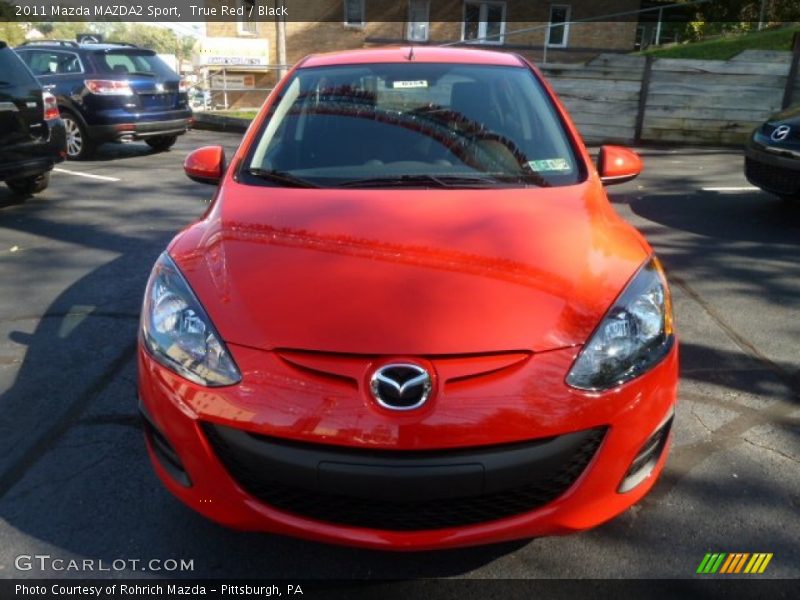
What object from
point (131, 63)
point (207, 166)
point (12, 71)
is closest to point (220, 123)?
point (131, 63)

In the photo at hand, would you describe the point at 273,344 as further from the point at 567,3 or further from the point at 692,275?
the point at 567,3

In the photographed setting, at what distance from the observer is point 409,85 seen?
3.33 meters

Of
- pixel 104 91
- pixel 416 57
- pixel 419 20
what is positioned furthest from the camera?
pixel 419 20

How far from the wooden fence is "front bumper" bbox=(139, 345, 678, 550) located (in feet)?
34.0

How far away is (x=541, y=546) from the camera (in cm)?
225

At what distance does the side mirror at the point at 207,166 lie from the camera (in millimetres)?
3186

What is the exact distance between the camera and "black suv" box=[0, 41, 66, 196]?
6.08 m

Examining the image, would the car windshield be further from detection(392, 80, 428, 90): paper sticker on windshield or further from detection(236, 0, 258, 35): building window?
detection(236, 0, 258, 35): building window

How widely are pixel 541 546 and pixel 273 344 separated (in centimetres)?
114

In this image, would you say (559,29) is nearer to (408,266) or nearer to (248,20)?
(248,20)

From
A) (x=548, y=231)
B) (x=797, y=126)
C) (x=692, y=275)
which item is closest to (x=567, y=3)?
(x=797, y=126)

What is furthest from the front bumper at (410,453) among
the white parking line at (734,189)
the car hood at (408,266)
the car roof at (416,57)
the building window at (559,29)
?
the building window at (559,29)

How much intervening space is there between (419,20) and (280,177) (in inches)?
945

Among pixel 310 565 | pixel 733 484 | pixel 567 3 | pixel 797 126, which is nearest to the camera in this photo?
pixel 310 565
